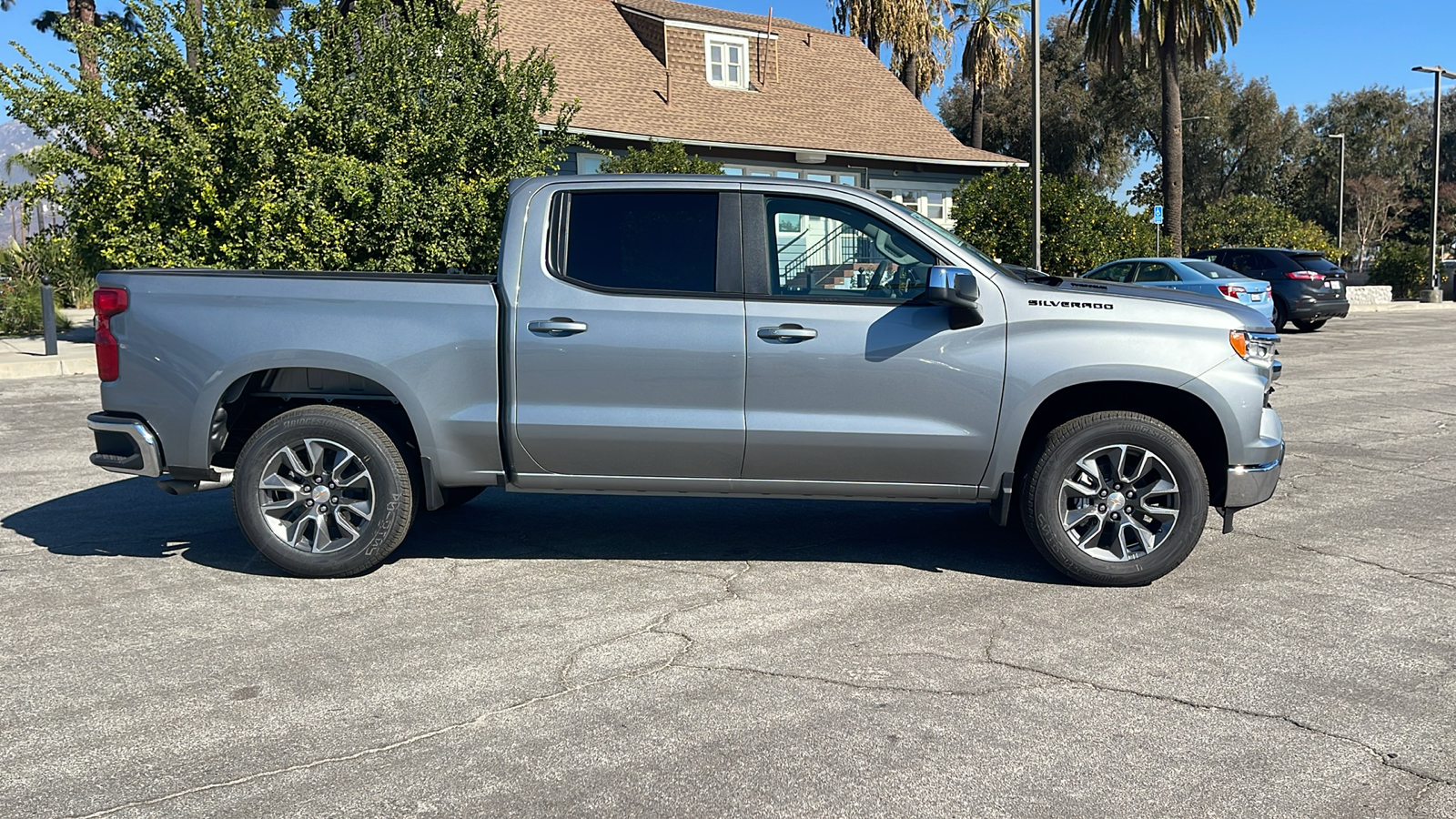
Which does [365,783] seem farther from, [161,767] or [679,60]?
[679,60]

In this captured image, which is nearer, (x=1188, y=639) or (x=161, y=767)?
(x=161, y=767)

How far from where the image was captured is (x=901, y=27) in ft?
137

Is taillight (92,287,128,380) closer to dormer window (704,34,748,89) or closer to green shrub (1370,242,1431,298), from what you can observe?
dormer window (704,34,748,89)

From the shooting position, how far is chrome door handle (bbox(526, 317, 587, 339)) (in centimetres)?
550

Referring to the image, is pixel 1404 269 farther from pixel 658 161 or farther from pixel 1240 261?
pixel 658 161

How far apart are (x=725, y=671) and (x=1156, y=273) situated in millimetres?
18037

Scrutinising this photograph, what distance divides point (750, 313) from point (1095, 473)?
1.80 metres

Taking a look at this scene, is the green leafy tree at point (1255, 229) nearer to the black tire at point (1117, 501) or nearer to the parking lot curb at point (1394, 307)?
the parking lot curb at point (1394, 307)

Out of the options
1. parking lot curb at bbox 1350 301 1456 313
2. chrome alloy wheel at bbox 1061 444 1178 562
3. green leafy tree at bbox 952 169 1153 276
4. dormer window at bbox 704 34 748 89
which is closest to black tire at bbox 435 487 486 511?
chrome alloy wheel at bbox 1061 444 1178 562

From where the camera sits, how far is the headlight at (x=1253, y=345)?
5.51m

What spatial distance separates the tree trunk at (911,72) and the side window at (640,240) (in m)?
39.4

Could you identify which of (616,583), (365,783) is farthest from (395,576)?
(365,783)

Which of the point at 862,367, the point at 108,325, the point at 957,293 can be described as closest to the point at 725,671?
the point at 862,367

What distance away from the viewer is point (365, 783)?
3.50 meters
